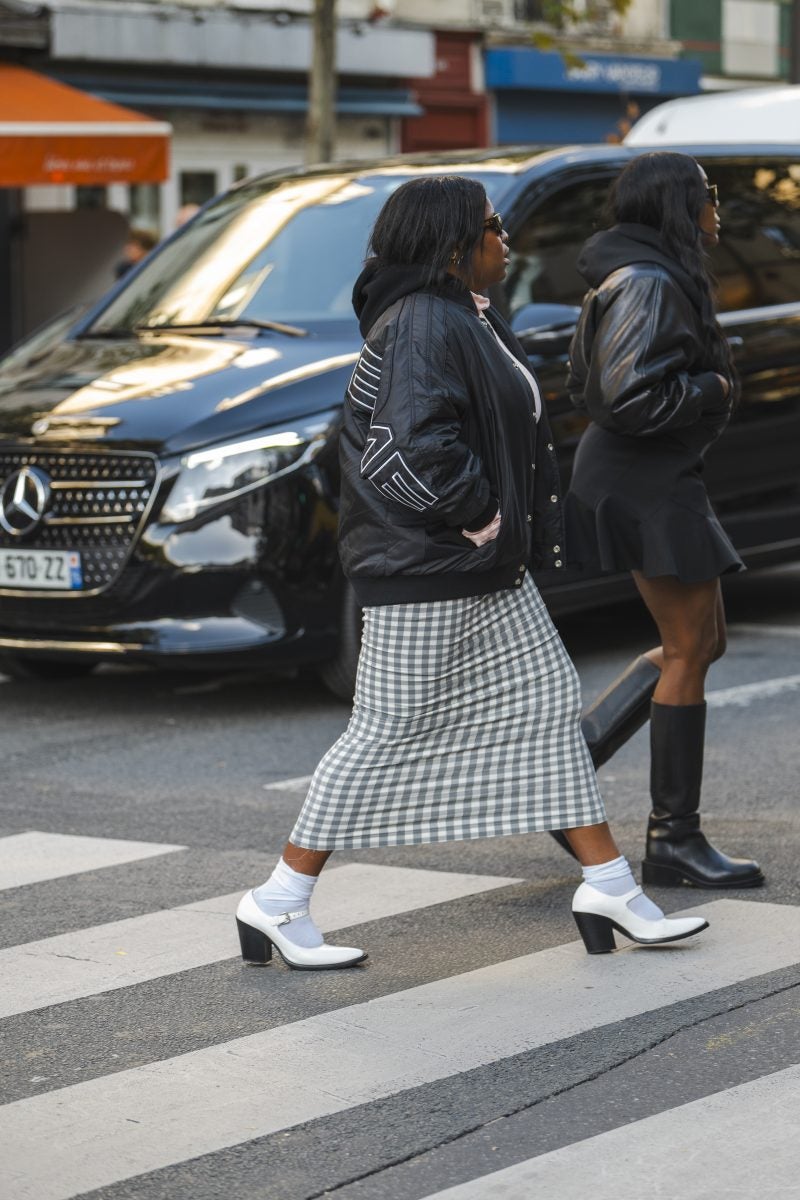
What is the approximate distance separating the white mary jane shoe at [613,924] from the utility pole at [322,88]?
39.4 ft

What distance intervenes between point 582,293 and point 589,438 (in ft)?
10.6

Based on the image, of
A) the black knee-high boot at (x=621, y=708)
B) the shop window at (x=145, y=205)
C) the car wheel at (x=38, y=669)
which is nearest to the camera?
the black knee-high boot at (x=621, y=708)

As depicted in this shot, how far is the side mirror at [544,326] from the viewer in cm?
812

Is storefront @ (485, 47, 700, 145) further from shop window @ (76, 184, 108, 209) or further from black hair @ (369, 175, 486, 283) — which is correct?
black hair @ (369, 175, 486, 283)

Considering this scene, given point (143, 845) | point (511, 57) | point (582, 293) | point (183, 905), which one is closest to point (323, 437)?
point (582, 293)

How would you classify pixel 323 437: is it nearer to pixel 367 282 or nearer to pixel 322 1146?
pixel 367 282

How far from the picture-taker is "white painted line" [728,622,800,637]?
9.86 m

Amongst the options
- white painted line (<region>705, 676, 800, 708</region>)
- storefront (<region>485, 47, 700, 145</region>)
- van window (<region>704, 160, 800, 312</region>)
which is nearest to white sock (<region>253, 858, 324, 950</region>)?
white painted line (<region>705, 676, 800, 708</region>)

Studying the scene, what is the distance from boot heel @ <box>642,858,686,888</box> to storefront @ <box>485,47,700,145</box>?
21.8m

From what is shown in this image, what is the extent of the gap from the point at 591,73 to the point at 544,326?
20.6 metres

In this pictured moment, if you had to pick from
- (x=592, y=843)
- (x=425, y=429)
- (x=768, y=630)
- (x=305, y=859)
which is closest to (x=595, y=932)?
(x=592, y=843)

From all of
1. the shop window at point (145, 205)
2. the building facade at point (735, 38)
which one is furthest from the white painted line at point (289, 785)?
the building facade at point (735, 38)

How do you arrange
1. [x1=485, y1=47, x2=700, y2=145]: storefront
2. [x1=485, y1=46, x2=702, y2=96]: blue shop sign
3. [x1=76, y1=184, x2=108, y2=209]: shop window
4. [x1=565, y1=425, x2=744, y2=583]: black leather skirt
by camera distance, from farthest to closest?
1. [x1=485, y1=47, x2=700, y2=145]: storefront
2. [x1=485, y1=46, x2=702, y2=96]: blue shop sign
3. [x1=76, y1=184, x2=108, y2=209]: shop window
4. [x1=565, y1=425, x2=744, y2=583]: black leather skirt

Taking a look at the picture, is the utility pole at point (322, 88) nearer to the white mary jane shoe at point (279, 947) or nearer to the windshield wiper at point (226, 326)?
the windshield wiper at point (226, 326)
